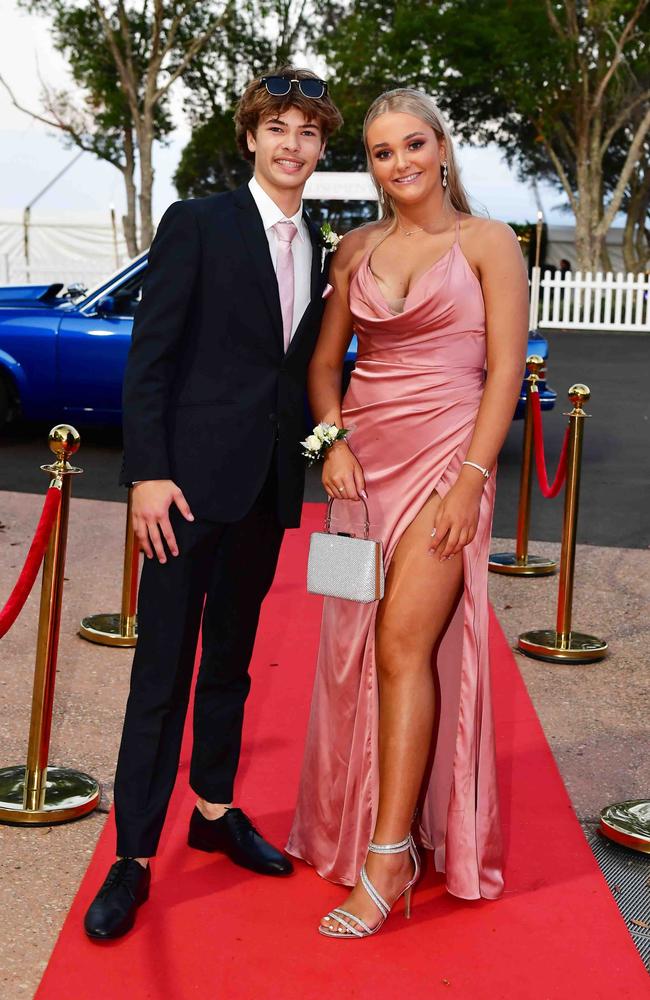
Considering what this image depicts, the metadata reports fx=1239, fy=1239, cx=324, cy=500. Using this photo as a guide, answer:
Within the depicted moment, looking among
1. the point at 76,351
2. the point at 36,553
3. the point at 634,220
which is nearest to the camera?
the point at 36,553

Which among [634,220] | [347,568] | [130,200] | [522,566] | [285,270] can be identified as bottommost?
[522,566]

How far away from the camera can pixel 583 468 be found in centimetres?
1032

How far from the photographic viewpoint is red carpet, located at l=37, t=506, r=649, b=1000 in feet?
9.37

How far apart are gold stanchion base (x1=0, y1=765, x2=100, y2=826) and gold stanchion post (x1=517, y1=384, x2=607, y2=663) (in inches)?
92.6

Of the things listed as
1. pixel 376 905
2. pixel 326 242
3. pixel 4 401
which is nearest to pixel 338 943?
pixel 376 905

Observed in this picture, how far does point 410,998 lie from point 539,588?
4129 mm

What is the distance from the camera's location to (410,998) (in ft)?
9.21

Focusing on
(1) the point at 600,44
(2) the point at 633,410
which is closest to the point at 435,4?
(1) the point at 600,44

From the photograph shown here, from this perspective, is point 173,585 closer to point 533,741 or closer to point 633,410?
point 533,741

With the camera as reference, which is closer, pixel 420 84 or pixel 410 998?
pixel 410 998

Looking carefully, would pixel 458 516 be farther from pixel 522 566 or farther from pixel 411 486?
pixel 522 566

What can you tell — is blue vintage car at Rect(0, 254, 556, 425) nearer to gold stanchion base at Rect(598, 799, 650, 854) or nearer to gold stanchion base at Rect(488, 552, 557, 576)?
gold stanchion base at Rect(488, 552, 557, 576)

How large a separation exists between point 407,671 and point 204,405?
853 millimetres

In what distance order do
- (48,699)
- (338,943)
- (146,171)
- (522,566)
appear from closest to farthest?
(338,943) < (48,699) < (522,566) < (146,171)
